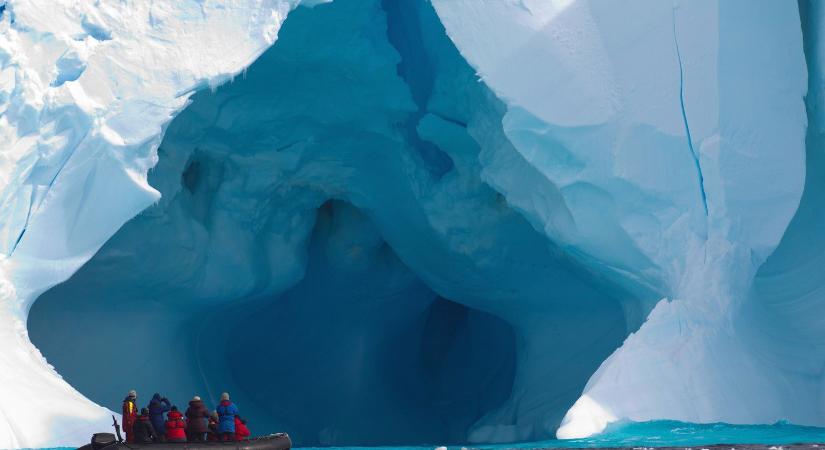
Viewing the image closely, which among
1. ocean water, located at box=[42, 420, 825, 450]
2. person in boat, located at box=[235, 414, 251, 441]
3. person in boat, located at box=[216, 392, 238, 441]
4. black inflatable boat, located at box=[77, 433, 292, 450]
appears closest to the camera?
black inflatable boat, located at box=[77, 433, 292, 450]

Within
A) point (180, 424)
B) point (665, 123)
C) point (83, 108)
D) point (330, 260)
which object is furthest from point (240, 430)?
point (330, 260)

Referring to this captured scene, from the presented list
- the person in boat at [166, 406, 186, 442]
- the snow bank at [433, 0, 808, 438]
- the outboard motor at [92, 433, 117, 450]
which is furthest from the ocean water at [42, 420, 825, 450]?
the outboard motor at [92, 433, 117, 450]

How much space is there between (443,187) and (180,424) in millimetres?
5644

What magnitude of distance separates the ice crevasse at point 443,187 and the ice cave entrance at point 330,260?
4 centimetres

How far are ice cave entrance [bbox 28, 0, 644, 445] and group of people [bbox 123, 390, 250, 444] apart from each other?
4.15 m

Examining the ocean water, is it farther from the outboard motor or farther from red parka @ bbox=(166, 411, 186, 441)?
the outboard motor

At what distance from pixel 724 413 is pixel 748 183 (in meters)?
2.13

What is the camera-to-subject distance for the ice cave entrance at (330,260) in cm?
1105

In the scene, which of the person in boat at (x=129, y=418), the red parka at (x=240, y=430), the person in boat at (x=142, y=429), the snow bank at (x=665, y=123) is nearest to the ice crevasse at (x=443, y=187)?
the snow bank at (x=665, y=123)

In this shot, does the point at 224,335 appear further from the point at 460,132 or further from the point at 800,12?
the point at 800,12

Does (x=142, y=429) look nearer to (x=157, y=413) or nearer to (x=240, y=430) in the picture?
(x=157, y=413)

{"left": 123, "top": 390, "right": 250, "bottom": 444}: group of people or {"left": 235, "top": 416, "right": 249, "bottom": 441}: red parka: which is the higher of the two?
{"left": 123, "top": 390, "right": 250, "bottom": 444}: group of people

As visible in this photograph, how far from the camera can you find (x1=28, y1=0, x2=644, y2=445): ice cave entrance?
435 inches

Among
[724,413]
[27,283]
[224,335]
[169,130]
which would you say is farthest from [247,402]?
[724,413]
